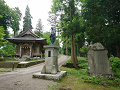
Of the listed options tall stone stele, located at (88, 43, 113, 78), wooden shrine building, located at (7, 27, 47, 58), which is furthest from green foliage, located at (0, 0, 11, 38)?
tall stone stele, located at (88, 43, 113, 78)

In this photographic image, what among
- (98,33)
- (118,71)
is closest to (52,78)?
(118,71)

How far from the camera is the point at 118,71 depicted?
19.8ft

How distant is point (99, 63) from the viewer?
551cm

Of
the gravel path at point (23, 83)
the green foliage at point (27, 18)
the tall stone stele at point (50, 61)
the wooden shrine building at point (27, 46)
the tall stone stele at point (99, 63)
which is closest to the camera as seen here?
the gravel path at point (23, 83)

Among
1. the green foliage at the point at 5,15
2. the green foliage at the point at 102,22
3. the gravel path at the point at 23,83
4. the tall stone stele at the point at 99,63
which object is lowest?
the gravel path at the point at 23,83

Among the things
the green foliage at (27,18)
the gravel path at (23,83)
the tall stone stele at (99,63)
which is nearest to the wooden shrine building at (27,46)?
the green foliage at (27,18)

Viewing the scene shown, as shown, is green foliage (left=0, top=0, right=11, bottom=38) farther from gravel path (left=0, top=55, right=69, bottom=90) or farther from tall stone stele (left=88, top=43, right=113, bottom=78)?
tall stone stele (left=88, top=43, right=113, bottom=78)

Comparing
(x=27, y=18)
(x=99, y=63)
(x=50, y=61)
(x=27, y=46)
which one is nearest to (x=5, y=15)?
(x=27, y=18)

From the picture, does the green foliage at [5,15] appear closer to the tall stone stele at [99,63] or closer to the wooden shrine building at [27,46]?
the wooden shrine building at [27,46]

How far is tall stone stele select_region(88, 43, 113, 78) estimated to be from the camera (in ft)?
17.4

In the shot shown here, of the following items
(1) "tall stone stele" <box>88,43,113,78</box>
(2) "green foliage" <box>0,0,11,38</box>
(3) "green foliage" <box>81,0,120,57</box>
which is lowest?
(1) "tall stone stele" <box>88,43,113,78</box>

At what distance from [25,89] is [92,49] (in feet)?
16.1

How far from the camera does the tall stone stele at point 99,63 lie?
529 cm

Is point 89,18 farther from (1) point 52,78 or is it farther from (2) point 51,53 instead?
(1) point 52,78
